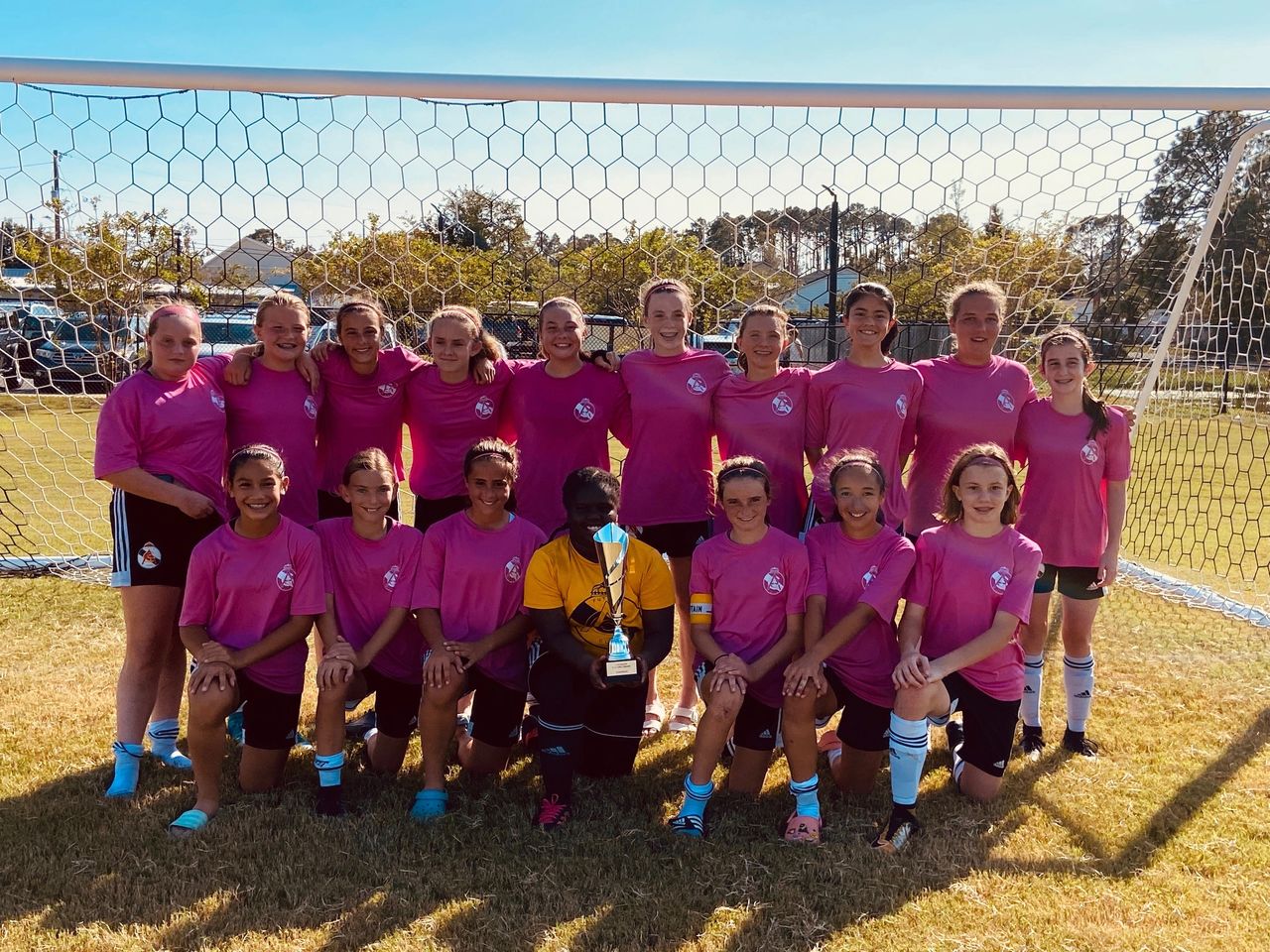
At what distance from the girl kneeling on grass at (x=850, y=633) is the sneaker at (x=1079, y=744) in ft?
3.05

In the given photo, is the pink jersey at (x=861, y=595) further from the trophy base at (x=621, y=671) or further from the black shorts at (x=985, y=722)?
the trophy base at (x=621, y=671)

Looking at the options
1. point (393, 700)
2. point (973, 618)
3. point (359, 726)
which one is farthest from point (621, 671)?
point (359, 726)

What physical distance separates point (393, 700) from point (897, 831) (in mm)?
1747

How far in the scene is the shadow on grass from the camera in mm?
2443

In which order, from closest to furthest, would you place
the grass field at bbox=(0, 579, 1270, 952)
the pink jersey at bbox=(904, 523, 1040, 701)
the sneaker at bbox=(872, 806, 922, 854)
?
the grass field at bbox=(0, 579, 1270, 952)
the sneaker at bbox=(872, 806, 922, 854)
the pink jersey at bbox=(904, 523, 1040, 701)

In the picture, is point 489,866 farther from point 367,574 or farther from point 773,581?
point 773,581

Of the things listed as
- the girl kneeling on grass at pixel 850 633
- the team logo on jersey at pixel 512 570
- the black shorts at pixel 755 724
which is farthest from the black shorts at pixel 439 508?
the girl kneeling on grass at pixel 850 633

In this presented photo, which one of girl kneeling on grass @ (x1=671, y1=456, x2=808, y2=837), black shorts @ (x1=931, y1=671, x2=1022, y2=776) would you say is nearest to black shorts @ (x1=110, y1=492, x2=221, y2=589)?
girl kneeling on grass @ (x1=671, y1=456, x2=808, y2=837)

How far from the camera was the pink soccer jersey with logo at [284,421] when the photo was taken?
3406 mm

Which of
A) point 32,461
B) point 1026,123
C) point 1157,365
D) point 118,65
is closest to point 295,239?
point 118,65

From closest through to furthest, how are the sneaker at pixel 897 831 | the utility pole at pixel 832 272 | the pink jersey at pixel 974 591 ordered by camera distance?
the sneaker at pixel 897 831 < the pink jersey at pixel 974 591 < the utility pole at pixel 832 272

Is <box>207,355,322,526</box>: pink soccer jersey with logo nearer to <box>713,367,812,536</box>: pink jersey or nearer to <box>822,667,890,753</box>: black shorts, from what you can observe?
<box>713,367,812,536</box>: pink jersey

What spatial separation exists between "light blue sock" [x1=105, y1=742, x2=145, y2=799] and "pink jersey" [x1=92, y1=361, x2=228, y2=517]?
87 cm

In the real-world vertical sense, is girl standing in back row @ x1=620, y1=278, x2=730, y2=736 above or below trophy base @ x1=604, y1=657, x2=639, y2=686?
above
